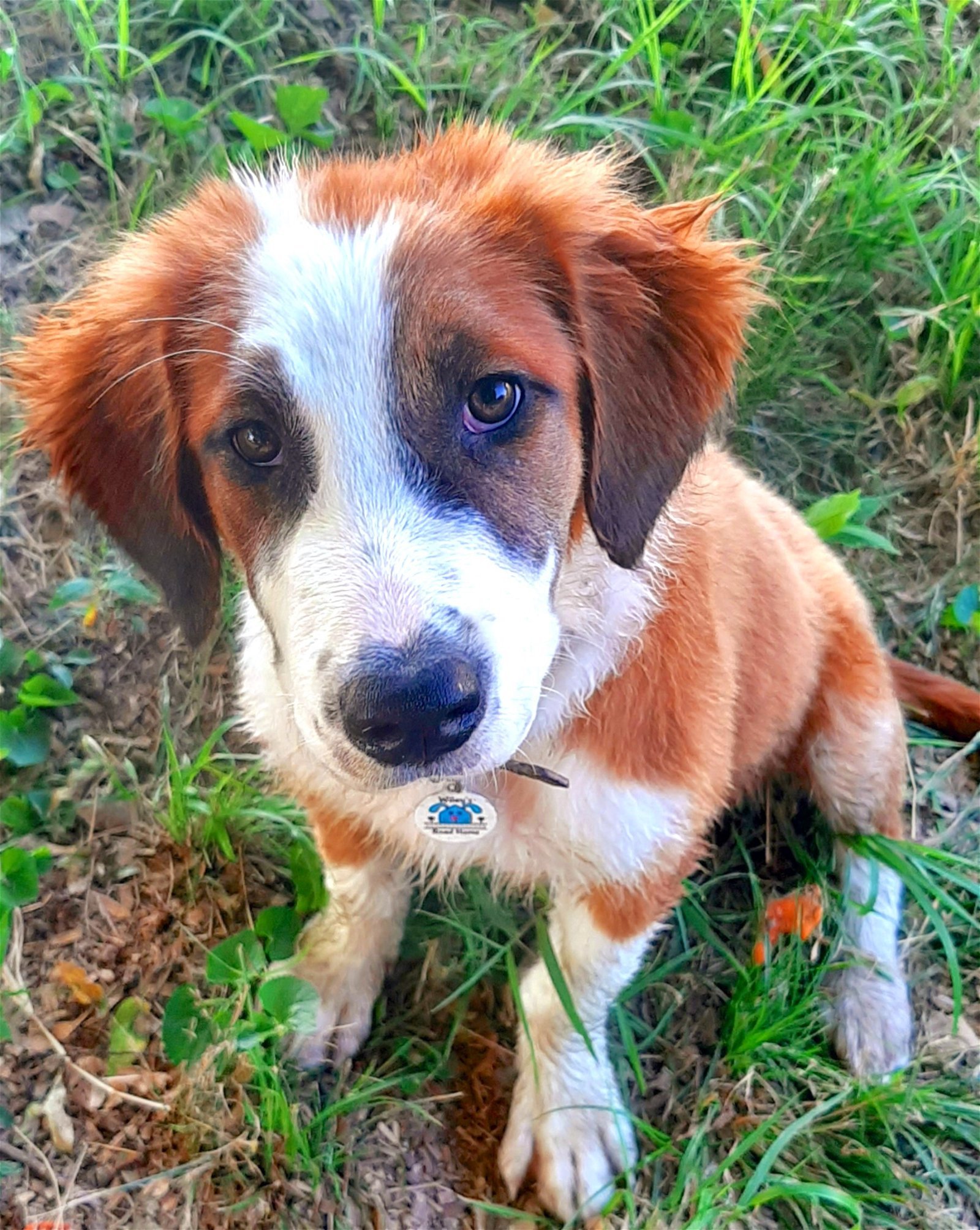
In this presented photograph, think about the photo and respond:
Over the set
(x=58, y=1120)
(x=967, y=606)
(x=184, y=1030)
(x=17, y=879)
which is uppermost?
(x=967, y=606)

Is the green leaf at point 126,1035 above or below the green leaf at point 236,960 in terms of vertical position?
below

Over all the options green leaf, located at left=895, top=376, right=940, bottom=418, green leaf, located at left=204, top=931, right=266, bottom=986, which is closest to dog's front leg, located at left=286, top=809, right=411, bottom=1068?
green leaf, located at left=204, top=931, right=266, bottom=986

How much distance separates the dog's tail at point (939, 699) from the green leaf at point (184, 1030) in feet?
6.18

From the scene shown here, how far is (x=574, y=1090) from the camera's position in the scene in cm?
235

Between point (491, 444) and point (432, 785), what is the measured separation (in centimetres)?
71

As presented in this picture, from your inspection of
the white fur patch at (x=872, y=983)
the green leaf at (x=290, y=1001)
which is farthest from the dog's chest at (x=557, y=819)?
the white fur patch at (x=872, y=983)

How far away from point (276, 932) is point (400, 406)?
4.79 ft

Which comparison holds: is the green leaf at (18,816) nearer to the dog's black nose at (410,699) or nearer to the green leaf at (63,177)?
the dog's black nose at (410,699)

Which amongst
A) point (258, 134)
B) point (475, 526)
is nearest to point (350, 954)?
point (475, 526)

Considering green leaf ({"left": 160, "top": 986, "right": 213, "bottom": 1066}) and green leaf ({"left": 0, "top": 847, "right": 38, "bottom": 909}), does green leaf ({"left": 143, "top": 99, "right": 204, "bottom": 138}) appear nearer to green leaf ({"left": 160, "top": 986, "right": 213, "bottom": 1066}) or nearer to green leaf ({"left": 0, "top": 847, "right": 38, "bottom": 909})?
green leaf ({"left": 0, "top": 847, "right": 38, "bottom": 909})

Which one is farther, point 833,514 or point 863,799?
point 833,514

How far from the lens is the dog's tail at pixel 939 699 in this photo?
2.91 metres

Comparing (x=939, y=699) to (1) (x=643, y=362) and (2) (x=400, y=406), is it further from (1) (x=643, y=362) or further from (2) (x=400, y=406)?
(2) (x=400, y=406)

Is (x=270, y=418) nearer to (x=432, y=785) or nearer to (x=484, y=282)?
(x=484, y=282)
